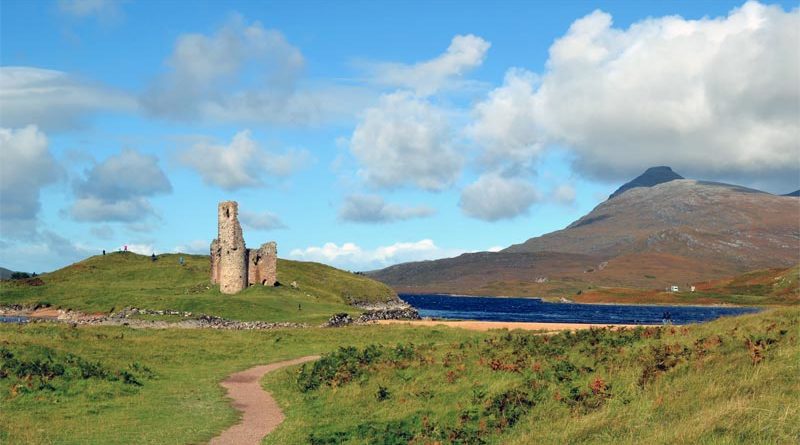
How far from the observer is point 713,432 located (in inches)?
555

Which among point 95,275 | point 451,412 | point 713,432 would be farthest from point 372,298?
point 713,432

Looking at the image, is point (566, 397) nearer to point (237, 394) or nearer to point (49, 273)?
point (237, 394)

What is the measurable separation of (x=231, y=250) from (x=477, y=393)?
206 feet

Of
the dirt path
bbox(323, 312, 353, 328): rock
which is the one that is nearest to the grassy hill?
bbox(323, 312, 353, 328): rock

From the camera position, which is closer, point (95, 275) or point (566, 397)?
point (566, 397)

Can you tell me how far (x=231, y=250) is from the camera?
3216 inches

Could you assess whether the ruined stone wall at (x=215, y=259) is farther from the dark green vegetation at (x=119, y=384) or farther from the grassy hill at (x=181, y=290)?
the dark green vegetation at (x=119, y=384)

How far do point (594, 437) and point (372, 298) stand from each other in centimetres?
11309

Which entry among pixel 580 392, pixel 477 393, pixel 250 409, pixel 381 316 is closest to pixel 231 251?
pixel 381 316

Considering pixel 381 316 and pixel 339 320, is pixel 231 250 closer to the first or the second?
pixel 339 320

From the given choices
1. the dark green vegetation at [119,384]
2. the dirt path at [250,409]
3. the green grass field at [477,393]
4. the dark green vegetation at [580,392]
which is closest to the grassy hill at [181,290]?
the dark green vegetation at [119,384]

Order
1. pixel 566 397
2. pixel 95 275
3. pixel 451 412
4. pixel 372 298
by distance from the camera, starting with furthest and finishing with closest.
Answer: pixel 372 298, pixel 95 275, pixel 451 412, pixel 566 397

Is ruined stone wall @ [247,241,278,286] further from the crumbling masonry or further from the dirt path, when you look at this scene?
the dirt path

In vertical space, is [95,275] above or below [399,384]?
above
